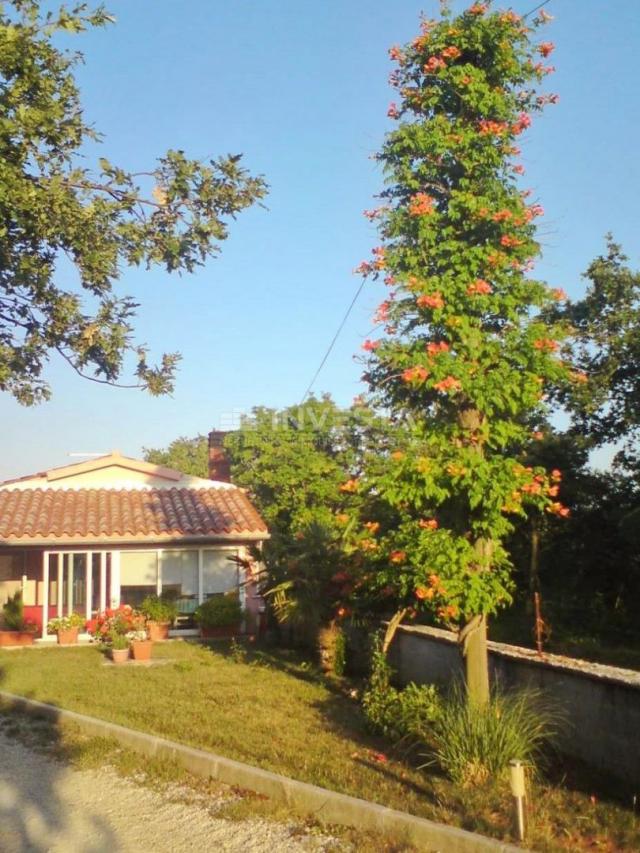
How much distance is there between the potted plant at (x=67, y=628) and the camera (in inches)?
811

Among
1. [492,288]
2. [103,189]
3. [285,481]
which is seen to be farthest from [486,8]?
[285,481]

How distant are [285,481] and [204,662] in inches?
620

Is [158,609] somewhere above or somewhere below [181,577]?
below

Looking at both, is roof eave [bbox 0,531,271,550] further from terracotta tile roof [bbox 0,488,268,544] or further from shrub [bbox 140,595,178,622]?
shrub [bbox 140,595,178,622]

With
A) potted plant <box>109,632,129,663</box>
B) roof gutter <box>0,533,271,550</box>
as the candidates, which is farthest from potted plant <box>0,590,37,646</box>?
potted plant <box>109,632,129,663</box>

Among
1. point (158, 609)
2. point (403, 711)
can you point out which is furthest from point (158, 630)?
point (403, 711)

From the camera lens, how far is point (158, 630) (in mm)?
20906

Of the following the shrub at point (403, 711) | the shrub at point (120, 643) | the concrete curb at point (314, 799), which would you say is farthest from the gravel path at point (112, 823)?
the shrub at point (120, 643)

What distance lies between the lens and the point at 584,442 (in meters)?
20.5

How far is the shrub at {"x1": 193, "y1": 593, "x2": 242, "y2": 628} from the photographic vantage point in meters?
20.9

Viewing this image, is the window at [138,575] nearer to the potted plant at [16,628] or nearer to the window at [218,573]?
the window at [218,573]

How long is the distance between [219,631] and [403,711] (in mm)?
12713

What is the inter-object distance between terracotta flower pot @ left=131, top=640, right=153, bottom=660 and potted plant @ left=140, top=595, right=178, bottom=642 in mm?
3077

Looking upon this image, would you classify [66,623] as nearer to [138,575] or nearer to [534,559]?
[138,575]
